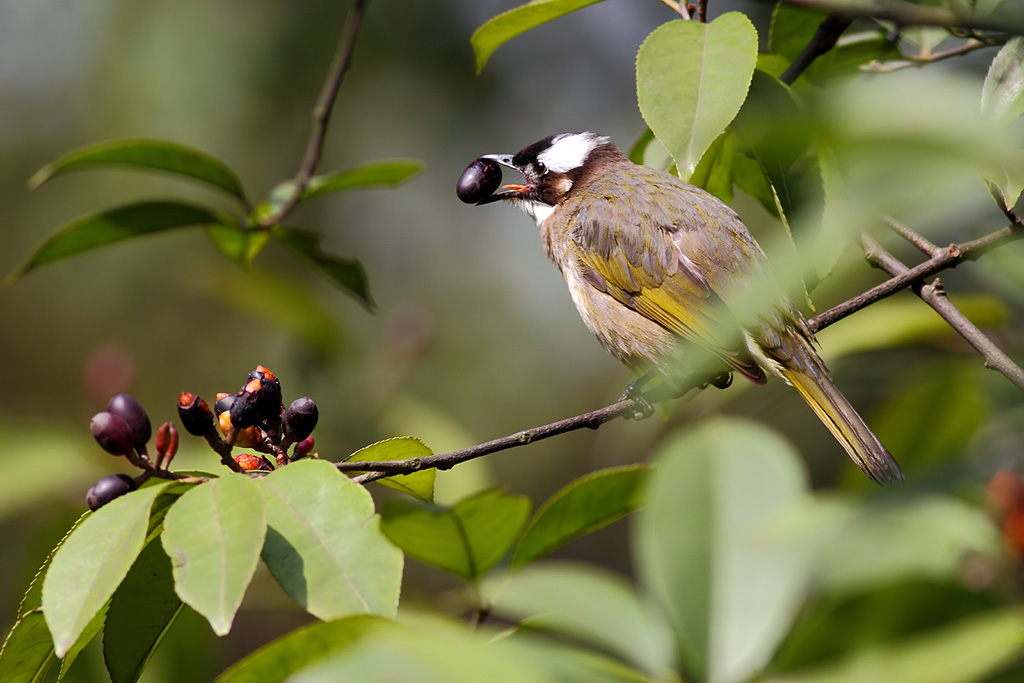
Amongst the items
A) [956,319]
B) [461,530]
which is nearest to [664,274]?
[956,319]

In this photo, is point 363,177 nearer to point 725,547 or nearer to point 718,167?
point 718,167

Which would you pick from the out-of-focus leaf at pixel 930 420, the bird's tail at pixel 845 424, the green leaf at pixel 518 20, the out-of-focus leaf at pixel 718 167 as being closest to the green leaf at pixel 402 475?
the out-of-focus leaf at pixel 930 420

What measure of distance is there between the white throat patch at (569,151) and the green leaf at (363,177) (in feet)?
4.10

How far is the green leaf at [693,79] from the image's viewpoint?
5.67ft

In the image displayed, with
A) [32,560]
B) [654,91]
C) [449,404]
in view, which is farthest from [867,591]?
[449,404]

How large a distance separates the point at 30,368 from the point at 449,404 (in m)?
3.81

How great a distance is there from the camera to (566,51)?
928 cm

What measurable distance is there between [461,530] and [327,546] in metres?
0.19

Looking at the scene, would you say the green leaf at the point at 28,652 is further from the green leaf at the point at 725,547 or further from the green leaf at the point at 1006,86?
the green leaf at the point at 1006,86

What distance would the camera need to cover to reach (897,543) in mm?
877

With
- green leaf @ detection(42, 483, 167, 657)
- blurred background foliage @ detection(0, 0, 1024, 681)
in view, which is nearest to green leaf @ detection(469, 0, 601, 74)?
green leaf @ detection(42, 483, 167, 657)

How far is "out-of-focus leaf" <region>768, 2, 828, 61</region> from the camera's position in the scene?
2422mm

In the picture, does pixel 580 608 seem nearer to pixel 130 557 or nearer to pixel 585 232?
pixel 130 557

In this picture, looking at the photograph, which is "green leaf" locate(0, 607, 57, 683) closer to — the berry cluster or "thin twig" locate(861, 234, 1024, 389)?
the berry cluster
